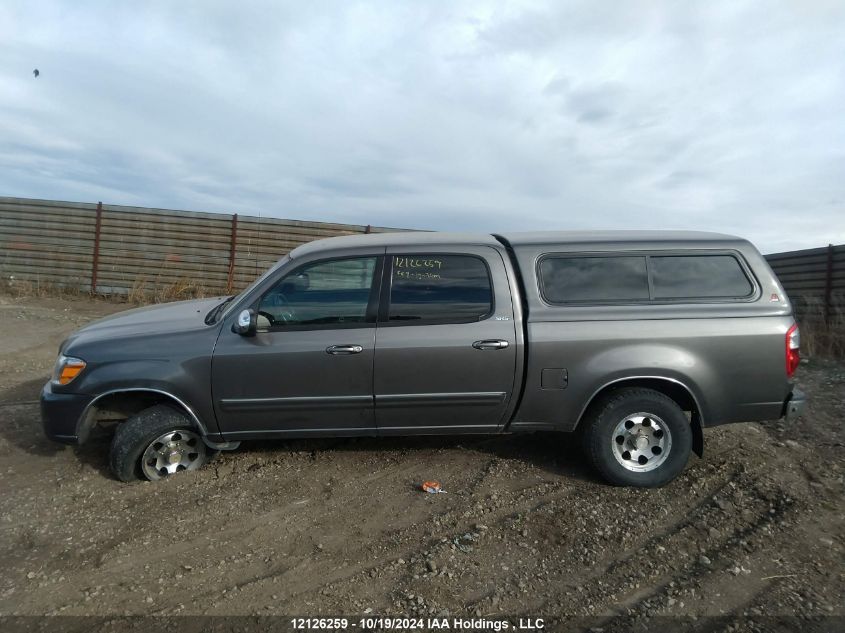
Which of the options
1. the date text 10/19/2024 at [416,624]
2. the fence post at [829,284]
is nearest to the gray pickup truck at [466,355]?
the date text 10/19/2024 at [416,624]

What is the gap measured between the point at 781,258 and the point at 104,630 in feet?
46.8

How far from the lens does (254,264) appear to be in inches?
523

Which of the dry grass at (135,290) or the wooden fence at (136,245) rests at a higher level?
the wooden fence at (136,245)

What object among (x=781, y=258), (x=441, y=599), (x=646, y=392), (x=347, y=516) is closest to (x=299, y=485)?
(x=347, y=516)

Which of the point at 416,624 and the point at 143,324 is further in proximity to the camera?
the point at 143,324

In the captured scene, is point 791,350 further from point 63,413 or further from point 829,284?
point 829,284

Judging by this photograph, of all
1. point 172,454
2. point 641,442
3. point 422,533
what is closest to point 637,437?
point 641,442

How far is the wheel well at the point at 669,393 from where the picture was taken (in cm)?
405

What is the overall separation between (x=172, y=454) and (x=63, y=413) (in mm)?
793

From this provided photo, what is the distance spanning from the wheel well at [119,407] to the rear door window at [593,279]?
280 centimetres

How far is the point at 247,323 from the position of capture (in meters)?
3.88

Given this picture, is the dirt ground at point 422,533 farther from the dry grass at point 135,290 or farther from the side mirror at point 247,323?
the dry grass at point 135,290

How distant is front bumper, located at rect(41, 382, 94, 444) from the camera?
3.95 m

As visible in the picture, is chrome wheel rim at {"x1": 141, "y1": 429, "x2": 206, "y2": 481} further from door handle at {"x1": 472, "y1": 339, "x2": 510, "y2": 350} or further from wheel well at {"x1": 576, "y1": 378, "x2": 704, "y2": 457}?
wheel well at {"x1": 576, "y1": 378, "x2": 704, "y2": 457}
